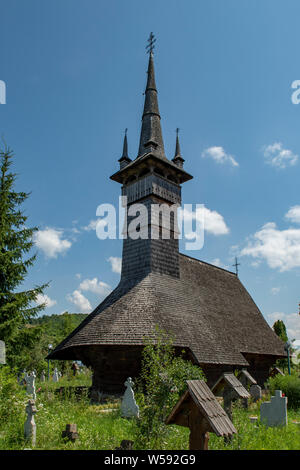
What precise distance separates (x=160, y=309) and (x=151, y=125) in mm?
11798

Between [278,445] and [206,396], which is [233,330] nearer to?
[278,445]

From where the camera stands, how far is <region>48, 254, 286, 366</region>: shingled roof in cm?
1386

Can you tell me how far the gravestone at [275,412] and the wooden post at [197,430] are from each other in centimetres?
392

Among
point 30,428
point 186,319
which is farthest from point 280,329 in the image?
point 30,428

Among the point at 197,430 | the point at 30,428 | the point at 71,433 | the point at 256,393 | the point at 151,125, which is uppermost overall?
the point at 151,125

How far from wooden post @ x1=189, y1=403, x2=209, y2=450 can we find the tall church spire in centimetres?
1625

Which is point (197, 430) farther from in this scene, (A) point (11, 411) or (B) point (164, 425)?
(A) point (11, 411)

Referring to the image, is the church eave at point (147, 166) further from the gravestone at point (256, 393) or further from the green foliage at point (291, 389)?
the green foliage at point (291, 389)

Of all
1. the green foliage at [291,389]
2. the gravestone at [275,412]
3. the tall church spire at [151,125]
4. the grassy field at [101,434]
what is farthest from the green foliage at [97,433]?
the tall church spire at [151,125]

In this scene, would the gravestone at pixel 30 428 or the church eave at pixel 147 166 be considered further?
the church eave at pixel 147 166

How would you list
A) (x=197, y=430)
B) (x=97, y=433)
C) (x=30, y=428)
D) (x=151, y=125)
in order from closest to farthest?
1. (x=197, y=430)
2. (x=30, y=428)
3. (x=97, y=433)
4. (x=151, y=125)

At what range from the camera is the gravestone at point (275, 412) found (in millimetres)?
7793

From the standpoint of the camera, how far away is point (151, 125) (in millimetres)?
21328
